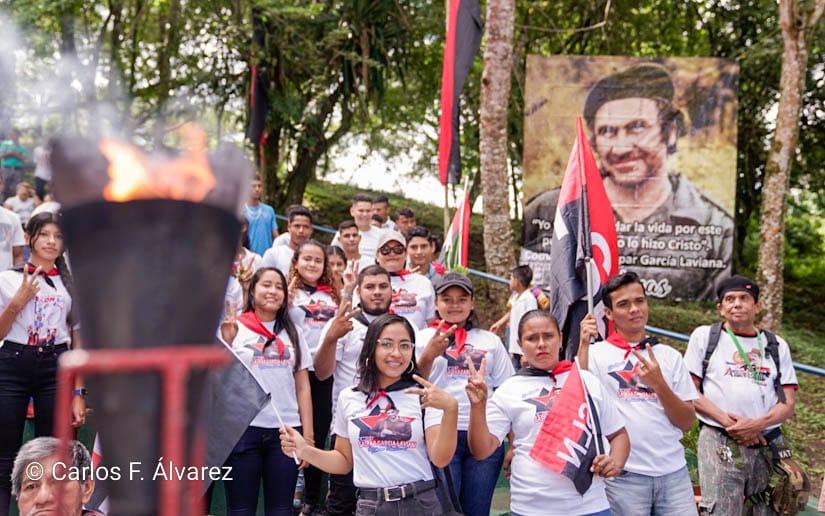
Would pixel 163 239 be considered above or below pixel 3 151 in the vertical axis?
below

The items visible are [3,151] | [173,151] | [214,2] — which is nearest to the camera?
[173,151]

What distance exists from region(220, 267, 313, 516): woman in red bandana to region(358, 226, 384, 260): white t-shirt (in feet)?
8.82

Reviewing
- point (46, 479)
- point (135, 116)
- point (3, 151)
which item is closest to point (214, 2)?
point (3, 151)

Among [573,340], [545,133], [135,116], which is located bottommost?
[573,340]

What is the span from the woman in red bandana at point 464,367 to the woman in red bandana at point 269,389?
77cm

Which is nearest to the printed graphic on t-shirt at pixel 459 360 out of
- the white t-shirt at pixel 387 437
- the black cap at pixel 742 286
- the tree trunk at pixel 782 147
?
the white t-shirt at pixel 387 437

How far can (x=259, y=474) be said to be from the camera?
4410 mm

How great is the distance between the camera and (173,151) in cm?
118

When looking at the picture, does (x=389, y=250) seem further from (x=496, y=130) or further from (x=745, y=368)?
(x=496, y=130)

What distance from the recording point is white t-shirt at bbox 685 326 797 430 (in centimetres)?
455

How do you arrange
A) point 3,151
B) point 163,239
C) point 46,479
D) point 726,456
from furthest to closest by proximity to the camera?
point 3,151
point 726,456
point 46,479
point 163,239

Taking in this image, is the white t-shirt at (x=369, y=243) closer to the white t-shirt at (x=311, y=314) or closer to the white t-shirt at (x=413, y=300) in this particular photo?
the white t-shirt at (x=413, y=300)

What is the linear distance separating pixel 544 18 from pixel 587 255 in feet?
43.4

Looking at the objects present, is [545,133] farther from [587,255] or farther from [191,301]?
[191,301]
